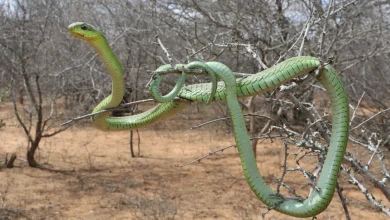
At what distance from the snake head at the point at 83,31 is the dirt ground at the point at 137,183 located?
304cm

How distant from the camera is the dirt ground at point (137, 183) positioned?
660 centimetres

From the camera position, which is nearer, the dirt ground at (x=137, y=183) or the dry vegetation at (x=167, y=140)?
the dirt ground at (x=137, y=183)

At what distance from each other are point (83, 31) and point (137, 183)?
247 inches

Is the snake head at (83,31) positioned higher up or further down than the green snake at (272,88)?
higher up

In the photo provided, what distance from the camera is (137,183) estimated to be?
812cm

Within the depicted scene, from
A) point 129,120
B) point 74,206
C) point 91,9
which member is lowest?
point 74,206

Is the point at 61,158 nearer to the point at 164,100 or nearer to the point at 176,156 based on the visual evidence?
the point at 176,156

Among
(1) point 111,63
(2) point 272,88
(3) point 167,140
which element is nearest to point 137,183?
(3) point 167,140

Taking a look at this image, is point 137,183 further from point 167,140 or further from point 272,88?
point 272,88

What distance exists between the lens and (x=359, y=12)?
8.13 m

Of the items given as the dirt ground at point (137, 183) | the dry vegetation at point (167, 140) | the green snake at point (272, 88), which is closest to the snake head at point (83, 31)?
the green snake at point (272, 88)

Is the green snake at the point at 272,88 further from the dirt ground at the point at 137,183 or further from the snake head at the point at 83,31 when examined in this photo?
the dirt ground at the point at 137,183

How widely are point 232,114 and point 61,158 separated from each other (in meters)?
8.83

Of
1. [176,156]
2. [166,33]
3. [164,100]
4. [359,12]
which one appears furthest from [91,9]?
[164,100]
